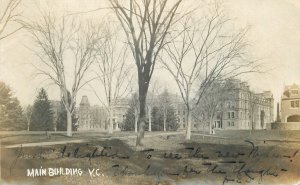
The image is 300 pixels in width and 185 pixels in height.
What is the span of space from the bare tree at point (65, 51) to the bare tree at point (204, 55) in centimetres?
73

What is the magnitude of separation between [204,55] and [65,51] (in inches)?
46.7

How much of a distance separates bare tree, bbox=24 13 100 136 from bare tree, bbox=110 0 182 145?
0.92ft

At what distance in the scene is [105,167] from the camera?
3824 millimetres

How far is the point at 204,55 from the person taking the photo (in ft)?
13.3

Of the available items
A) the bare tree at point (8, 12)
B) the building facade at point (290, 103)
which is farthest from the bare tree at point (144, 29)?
the building facade at point (290, 103)

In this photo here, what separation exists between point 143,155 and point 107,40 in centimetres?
101

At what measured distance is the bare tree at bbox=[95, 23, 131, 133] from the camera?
3.89 m

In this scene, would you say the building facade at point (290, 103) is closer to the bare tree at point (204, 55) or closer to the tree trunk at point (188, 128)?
the bare tree at point (204, 55)

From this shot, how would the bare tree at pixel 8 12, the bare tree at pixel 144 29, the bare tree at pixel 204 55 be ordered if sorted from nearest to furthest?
the bare tree at pixel 8 12
the bare tree at pixel 144 29
the bare tree at pixel 204 55

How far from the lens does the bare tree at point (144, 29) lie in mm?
3869

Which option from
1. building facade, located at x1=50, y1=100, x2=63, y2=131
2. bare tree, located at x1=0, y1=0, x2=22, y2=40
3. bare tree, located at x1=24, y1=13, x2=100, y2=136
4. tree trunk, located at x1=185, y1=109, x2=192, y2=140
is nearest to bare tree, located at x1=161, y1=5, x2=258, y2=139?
tree trunk, located at x1=185, y1=109, x2=192, y2=140

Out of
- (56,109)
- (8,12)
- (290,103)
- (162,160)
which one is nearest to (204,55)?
(290,103)

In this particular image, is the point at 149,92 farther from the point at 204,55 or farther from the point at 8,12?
the point at 8,12

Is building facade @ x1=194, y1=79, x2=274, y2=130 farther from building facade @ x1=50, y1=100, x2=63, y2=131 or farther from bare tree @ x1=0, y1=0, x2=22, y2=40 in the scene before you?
bare tree @ x1=0, y1=0, x2=22, y2=40
